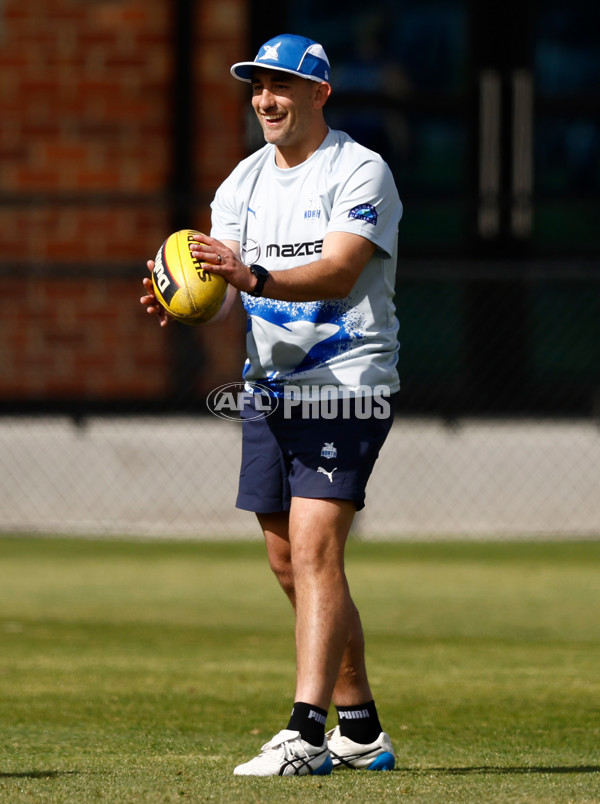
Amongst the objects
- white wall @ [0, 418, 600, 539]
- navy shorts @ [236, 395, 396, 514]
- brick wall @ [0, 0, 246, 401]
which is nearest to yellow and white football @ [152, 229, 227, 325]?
navy shorts @ [236, 395, 396, 514]

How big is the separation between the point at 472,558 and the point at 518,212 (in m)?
4.36

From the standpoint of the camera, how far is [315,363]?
498 cm

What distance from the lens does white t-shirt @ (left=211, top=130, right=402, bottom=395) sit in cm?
496

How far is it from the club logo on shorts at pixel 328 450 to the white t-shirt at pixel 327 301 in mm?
188

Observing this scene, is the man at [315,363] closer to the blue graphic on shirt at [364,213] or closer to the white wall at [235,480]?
the blue graphic on shirt at [364,213]

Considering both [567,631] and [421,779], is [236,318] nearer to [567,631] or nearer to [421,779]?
[567,631]

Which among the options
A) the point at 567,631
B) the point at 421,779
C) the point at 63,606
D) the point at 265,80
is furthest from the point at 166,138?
the point at 421,779

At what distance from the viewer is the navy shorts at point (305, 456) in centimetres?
491

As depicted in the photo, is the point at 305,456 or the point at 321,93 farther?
the point at 321,93

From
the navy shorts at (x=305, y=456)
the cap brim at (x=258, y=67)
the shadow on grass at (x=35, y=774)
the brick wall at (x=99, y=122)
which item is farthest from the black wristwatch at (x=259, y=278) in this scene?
the brick wall at (x=99, y=122)

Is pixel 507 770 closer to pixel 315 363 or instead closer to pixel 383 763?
pixel 383 763

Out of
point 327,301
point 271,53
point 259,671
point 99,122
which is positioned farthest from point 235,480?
point 271,53

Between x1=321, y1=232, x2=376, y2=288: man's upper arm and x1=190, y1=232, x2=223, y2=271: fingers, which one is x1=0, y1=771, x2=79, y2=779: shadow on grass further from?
x1=321, y1=232, x2=376, y2=288: man's upper arm

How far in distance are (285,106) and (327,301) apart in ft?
2.09
